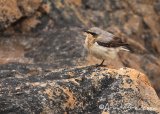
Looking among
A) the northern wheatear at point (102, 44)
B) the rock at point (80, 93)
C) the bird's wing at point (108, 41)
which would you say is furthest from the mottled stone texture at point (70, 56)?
the bird's wing at point (108, 41)

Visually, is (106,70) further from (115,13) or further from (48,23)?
(115,13)

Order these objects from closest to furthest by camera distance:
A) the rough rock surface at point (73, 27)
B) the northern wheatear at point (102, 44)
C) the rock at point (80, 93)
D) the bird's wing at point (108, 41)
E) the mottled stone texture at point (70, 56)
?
the rock at point (80, 93) → the mottled stone texture at point (70, 56) → the northern wheatear at point (102, 44) → the bird's wing at point (108, 41) → the rough rock surface at point (73, 27)

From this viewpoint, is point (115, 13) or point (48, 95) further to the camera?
point (115, 13)

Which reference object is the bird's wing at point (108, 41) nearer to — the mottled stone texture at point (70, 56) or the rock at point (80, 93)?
the mottled stone texture at point (70, 56)

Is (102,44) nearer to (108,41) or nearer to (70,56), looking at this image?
(108,41)

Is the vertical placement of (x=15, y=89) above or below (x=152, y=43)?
above

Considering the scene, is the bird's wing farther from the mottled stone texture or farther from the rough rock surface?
the rough rock surface

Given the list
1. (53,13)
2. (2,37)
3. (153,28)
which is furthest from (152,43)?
(2,37)
